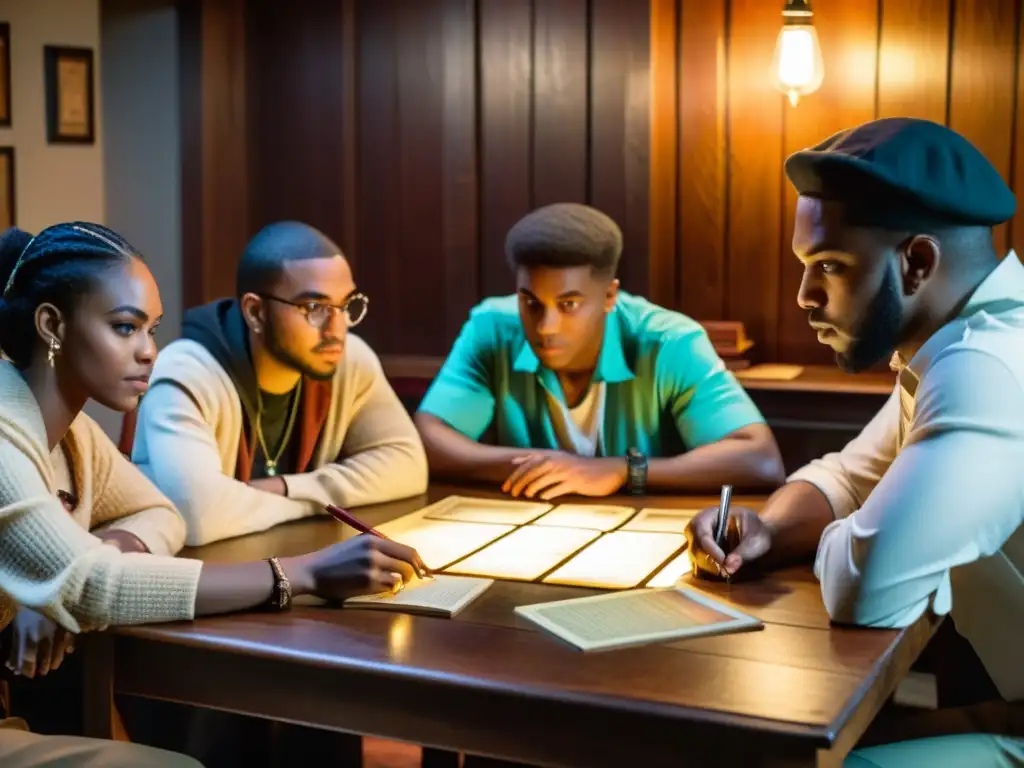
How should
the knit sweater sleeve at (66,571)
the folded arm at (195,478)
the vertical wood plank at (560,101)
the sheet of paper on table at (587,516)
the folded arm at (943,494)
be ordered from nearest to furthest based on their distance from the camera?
1. the folded arm at (943,494)
2. the knit sweater sleeve at (66,571)
3. the folded arm at (195,478)
4. the sheet of paper on table at (587,516)
5. the vertical wood plank at (560,101)

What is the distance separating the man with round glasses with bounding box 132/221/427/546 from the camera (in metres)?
2.38

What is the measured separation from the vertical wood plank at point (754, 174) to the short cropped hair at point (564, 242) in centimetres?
135

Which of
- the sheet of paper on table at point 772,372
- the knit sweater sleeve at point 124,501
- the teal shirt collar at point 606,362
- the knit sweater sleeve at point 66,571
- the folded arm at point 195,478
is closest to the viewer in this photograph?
the knit sweater sleeve at point 66,571

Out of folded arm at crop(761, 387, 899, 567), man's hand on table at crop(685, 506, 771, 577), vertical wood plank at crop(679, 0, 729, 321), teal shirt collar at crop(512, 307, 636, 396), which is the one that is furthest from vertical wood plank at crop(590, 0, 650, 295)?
man's hand on table at crop(685, 506, 771, 577)

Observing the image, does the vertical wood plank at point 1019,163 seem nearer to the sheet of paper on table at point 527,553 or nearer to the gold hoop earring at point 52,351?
the sheet of paper on table at point 527,553

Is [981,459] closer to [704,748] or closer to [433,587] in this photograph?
[704,748]

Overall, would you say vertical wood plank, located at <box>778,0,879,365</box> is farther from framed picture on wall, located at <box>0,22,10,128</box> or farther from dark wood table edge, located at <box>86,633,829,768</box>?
dark wood table edge, located at <box>86,633,829,768</box>

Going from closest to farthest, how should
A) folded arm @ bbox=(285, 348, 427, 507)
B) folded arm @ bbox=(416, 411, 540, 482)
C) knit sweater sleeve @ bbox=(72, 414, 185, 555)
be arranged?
knit sweater sleeve @ bbox=(72, 414, 185, 555)
folded arm @ bbox=(285, 348, 427, 507)
folded arm @ bbox=(416, 411, 540, 482)

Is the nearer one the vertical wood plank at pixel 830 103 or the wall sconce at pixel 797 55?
the wall sconce at pixel 797 55

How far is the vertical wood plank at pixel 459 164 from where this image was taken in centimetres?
441

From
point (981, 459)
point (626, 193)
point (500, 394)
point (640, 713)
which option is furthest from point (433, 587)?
point (626, 193)

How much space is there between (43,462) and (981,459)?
1324 mm

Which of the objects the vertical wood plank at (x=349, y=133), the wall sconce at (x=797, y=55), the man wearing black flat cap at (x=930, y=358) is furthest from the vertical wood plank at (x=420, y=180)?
the man wearing black flat cap at (x=930, y=358)

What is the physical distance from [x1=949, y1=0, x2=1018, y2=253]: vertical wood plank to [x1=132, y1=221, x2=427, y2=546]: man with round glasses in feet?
7.20
